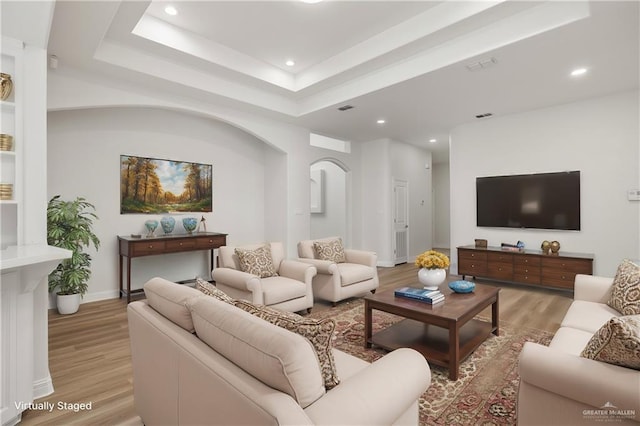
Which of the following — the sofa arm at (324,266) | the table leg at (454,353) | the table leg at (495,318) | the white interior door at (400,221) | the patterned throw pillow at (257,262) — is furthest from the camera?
the white interior door at (400,221)

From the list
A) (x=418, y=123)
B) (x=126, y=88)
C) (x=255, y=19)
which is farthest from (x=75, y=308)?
(x=418, y=123)

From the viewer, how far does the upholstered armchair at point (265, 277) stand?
3.17m

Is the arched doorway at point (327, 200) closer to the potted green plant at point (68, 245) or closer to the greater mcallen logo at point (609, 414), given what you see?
the potted green plant at point (68, 245)

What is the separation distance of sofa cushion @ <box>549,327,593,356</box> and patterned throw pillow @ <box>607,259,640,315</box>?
0.49 metres

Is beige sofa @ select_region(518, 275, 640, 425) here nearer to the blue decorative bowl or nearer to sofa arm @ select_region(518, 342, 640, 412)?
sofa arm @ select_region(518, 342, 640, 412)

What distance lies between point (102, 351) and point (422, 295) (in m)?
2.76

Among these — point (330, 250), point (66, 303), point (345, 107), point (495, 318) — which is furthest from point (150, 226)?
point (495, 318)

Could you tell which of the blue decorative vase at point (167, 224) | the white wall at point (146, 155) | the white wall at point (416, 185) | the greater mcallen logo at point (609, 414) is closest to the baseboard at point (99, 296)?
the white wall at point (146, 155)

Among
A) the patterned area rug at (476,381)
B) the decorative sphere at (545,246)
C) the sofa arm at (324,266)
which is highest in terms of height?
the decorative sphere at (545,246)

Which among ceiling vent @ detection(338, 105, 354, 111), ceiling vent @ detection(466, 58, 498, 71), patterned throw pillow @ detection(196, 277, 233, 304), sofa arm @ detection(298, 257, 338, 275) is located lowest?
sofa arm @ detection(298, 257, 338, 275)

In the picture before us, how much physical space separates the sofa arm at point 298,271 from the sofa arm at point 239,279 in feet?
1.92

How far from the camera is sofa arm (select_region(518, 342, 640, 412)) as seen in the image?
4.05ft

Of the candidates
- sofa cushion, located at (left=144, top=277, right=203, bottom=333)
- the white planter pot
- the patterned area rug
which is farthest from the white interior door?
sofa cushion, located at (left=144, top=277, right=203, bottom=333)

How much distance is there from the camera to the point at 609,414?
129cm
